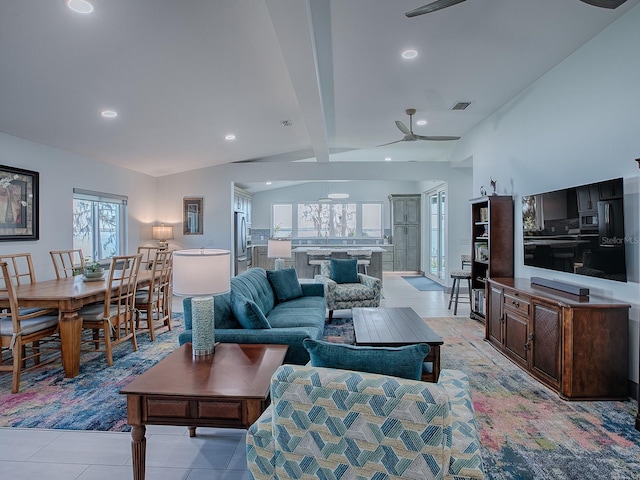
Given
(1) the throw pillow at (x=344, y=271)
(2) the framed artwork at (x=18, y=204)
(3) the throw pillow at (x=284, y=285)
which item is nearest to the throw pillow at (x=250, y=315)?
(3) the throw pillow at (x=284, y=285)

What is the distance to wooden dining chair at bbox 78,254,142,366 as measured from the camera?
3523 millimetres

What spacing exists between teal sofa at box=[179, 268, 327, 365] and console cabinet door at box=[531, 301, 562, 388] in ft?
6.18

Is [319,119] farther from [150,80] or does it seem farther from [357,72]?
[150,80]

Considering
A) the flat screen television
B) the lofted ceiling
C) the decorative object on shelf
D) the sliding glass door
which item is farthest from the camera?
the sliding glass door

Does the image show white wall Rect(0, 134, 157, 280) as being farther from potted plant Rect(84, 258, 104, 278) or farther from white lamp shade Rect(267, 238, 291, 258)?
white lamp shade Rect(267, 238, 291, 258)

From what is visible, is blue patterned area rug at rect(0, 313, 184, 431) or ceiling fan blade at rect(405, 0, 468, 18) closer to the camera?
Result: ceiling fan blade at rect(405, 0, 468, 18)

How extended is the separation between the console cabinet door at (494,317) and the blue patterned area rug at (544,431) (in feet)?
1.68

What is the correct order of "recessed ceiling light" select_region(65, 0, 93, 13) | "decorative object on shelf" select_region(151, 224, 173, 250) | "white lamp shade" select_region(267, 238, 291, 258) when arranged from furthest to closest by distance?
"decorative object on shelf" select_region(151, 224, 173, 250), "white lamp shade" select_region(267, 238, 291, 258), "recessed ceiling light" select_region(65, 0, 93, 13)

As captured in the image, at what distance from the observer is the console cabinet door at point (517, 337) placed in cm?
335

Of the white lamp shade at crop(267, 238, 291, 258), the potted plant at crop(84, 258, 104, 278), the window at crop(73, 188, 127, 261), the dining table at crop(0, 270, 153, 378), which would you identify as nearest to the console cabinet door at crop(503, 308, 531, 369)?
the white lamp shade at crop(267, 238, 291, 258)

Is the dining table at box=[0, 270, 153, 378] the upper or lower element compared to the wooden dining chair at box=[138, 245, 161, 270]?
lower

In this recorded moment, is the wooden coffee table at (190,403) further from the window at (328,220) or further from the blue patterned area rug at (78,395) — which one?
the window at (328,220)

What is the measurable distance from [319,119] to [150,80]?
1.95 metres

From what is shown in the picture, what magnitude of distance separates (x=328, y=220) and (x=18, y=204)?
785cm
